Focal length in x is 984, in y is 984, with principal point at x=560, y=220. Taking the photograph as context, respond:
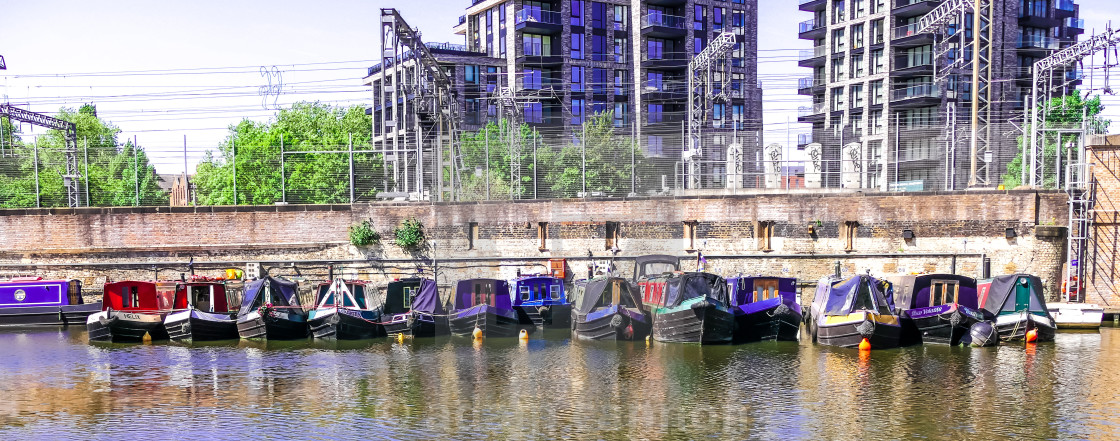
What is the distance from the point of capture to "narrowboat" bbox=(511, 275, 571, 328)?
33.1 meters

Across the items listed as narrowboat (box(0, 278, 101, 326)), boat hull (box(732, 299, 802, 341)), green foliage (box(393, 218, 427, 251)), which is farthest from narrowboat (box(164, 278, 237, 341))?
boat hull (box(732, 299, 802, 341))

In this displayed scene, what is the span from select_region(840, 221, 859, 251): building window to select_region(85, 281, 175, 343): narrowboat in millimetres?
24422

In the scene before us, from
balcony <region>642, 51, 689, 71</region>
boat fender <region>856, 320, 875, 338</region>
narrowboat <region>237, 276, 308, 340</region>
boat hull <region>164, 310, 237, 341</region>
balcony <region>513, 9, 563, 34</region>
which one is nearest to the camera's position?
boat fender <region>856, 320, 875, 338</region>

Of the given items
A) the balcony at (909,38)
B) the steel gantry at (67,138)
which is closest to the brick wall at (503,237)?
the steel gantry at (67,138)

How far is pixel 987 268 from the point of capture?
36344 mm

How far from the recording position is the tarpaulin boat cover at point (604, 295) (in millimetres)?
31219

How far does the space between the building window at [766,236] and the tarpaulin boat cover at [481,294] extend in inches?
427

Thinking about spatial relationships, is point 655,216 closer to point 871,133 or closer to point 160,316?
point 160,316

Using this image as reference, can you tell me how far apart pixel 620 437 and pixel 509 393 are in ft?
15.3

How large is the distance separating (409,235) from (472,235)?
2555mm

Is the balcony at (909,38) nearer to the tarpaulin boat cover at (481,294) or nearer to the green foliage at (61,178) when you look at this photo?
the tarpaulin boat cover at (481,294)

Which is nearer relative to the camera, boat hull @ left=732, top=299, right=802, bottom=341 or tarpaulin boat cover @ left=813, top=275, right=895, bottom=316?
tarpaulin boat cover @ left=813, top=275, right=895, bottom=316

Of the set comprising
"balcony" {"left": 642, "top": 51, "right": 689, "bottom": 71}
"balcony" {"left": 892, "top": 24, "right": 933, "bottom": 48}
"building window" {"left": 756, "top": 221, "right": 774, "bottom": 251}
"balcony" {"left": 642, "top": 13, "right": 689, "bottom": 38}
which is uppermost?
"balcony" {"left": 642, "top": 13, "right": 689, "bottom": 38}

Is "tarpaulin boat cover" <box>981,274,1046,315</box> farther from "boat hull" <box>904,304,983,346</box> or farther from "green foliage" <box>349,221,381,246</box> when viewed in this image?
"green foliage" <box>349,221,381,246</box>
